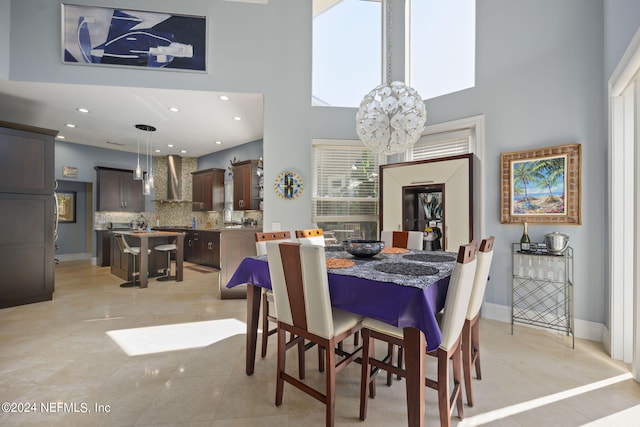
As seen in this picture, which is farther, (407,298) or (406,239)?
(406,239)

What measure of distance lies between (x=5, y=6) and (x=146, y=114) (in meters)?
1.77

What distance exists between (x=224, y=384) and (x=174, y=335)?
3.67 feet

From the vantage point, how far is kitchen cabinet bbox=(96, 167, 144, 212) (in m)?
6.55

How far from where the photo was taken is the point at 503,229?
2.99 metres

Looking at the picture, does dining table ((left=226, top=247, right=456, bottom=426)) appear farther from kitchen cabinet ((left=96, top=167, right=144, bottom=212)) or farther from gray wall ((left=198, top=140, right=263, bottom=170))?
kitchen cabinet ((left=96, top=167, right=144, bottom=212))

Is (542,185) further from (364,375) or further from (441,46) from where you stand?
(364,375)

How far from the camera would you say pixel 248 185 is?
5.68 m

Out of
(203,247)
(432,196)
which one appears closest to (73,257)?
(203,247)

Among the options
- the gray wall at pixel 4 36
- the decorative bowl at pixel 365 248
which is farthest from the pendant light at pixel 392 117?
the gray wall at pixel 4 36

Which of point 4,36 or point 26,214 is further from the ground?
point 4,36

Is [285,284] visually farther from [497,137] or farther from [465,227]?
[497,137]

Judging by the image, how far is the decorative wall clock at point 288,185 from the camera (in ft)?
11.9

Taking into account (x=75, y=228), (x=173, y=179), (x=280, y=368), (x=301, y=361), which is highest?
(x=173, y=179)

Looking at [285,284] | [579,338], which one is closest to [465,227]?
[579,338]
